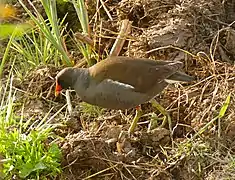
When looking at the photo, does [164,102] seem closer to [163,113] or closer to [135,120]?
[163,113]

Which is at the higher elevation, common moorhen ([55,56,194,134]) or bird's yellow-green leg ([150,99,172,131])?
common moorhen ([55,56,194,134])

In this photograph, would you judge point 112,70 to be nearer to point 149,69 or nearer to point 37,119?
point 149,69

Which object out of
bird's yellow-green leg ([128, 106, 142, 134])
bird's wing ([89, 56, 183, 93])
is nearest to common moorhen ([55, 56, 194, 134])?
bird's wing ([89, 56, 183, 93])

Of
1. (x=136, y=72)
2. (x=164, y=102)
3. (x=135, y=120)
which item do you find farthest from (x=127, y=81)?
(x=164, y=102)

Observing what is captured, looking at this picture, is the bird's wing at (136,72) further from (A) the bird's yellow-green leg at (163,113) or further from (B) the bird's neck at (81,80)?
(A) the bird's yellow-green leg at (163,113)

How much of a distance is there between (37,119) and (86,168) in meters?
0.70

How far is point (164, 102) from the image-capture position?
4164mm

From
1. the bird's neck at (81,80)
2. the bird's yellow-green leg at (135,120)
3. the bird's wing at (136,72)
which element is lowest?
the bird's yellow-green leg at (135,120)

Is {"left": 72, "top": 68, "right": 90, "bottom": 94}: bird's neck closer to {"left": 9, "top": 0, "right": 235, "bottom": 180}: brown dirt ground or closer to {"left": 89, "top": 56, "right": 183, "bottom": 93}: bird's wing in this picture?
{"left": 89, "top": 56, "right": 183, "bottom": 93}: bird's wing

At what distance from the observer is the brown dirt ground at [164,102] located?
145 inches

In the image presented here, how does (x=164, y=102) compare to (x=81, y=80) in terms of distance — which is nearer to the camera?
(x=81, y=80)

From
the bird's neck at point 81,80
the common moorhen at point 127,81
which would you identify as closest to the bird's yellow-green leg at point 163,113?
the common moorhen at point 127,81

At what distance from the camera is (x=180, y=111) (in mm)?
4059

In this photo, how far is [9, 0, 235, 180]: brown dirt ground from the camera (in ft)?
12.1
